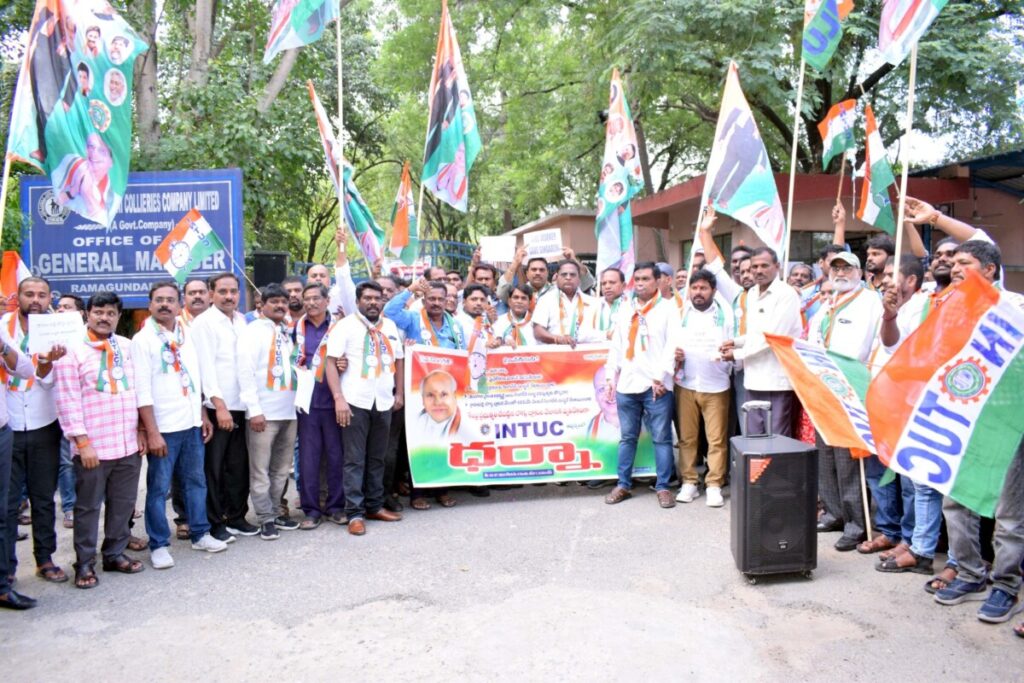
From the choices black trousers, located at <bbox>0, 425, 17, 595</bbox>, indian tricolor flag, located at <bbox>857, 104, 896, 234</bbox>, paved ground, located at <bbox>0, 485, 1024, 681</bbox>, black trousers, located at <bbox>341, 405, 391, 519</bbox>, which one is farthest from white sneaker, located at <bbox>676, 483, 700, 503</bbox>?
black trousers, located at <bbox>0, 425, 17, 595</bbox>

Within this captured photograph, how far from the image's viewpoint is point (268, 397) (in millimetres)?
6289

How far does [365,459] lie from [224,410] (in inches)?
47.2

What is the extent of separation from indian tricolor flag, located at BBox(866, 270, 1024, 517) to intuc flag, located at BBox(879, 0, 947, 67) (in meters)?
2.19

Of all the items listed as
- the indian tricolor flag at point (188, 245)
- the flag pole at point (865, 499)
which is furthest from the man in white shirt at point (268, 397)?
the flag pole at point (865, 499)

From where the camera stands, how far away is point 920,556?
17.1ft

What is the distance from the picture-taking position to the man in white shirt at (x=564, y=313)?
8.17 metres

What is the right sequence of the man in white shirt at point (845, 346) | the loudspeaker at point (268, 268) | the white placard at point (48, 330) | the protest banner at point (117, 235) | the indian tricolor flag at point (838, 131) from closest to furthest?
1. the white placard at point (48, 330)
2. the man in white shirt at point (845, 346)
3. the indian tricolor flag at point (838, 131)
4. the protest banner at point (117, 235)
5. the loudspeaker at point (268, 268)

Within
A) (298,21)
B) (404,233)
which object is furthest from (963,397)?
(404,233)

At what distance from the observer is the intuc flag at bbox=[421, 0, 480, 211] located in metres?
8.12

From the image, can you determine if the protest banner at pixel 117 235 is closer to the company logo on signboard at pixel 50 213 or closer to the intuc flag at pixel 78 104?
the company logo on signboard at pixel 50 213

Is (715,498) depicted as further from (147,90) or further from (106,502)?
(147,90)

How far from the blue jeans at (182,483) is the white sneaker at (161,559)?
0.04m

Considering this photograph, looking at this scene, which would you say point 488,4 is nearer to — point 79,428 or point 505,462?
point 505,462

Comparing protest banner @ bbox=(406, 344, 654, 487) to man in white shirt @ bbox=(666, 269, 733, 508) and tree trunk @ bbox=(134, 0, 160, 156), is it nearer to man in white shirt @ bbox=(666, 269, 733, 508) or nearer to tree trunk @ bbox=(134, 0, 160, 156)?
man in white shirt @ bbox=(666, 269, 733, 508)
